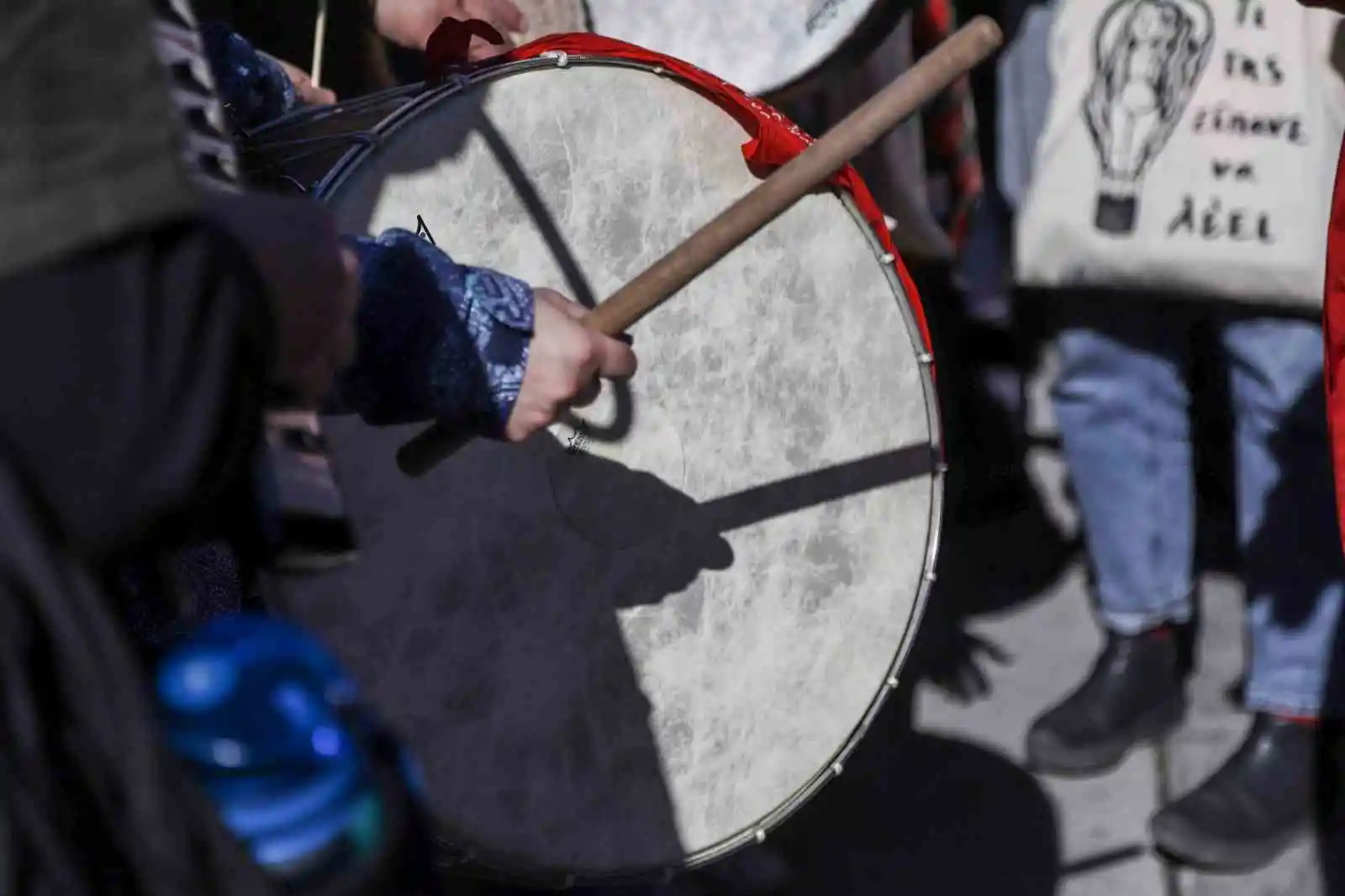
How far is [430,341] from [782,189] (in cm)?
36

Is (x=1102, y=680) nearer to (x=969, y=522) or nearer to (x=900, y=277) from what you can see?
(x=969, y=522)

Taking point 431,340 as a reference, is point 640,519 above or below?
below

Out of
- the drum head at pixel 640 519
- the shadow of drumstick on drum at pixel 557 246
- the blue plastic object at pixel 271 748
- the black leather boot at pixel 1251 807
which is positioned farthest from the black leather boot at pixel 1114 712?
the blue plastic object at pixel 271 748

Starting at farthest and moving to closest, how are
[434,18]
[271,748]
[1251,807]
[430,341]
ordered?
[1251,807]
[434,18]
[430,341]
[271,748]

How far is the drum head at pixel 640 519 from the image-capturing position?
145 cm

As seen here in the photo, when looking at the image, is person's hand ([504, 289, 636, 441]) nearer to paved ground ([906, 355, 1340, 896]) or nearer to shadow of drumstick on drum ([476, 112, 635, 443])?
shadow of drumstick on drum ([476, 112, 635, 443])

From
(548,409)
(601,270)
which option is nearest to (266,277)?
(548,409)

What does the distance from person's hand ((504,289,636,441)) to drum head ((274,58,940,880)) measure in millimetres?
197

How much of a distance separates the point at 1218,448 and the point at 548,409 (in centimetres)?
190

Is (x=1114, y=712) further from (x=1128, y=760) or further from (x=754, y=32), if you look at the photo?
(x=754, y=32)

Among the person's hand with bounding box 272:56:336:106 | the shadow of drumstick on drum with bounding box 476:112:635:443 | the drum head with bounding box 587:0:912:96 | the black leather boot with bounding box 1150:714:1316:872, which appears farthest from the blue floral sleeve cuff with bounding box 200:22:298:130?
the black leather boot with bounding box 1150:714:1316:872

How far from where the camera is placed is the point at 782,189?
56.7 inches

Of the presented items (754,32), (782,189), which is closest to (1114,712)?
(754,32)

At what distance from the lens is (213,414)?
885mm
